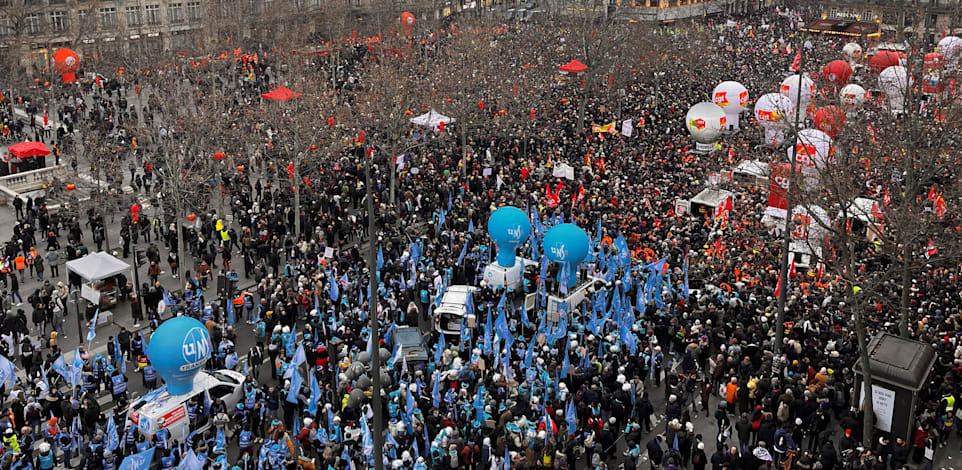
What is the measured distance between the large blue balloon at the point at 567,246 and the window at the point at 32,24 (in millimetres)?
55430

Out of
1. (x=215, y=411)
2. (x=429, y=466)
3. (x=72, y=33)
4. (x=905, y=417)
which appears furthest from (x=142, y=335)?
(x=72, y=33)

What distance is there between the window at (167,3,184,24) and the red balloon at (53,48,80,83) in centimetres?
2141

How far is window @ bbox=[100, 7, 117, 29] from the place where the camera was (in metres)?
78.3

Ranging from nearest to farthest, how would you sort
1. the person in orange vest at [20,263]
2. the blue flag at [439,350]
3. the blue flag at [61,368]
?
the blue flag at [61,368], the blue flag at [439,350], the person in orange vest at [20,263]

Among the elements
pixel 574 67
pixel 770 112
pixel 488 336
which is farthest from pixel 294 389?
pixel 574 67

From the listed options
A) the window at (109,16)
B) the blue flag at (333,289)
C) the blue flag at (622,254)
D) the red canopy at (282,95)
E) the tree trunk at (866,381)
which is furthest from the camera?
the window at (109,16)

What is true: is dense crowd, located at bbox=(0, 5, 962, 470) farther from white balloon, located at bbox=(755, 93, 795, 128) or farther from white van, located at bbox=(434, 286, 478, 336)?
white balloon, located at bbox=(755, 93, 795, 128)

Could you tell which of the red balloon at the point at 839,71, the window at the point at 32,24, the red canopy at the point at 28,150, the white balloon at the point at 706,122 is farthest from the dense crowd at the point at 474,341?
the window at the point at 32,24

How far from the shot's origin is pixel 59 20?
249 ft

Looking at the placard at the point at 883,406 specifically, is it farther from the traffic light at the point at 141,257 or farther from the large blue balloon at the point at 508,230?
the traffic light at the point at 141,257

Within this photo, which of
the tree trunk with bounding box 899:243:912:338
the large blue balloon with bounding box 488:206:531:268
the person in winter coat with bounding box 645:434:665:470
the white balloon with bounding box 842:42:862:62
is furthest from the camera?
the white balloon with bounding box 842:42:862:62

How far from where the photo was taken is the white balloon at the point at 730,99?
52.9 meters

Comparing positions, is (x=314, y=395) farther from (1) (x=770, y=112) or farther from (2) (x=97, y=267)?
(1) (x=770, y=112)

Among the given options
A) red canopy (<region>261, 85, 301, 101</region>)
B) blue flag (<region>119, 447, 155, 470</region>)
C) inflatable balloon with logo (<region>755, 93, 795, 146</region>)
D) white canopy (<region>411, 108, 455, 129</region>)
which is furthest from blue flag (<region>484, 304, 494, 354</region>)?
red canopy (<region>261, 85, 301, 101</region>)
